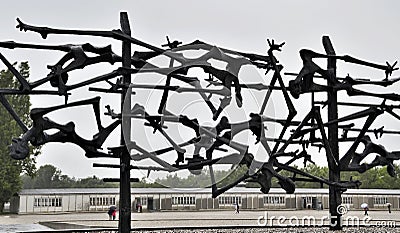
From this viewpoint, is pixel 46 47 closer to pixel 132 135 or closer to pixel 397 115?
pixel 132 135

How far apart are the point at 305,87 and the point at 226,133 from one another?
1515 millimetres

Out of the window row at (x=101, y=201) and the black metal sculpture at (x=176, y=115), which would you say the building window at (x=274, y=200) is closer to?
the window row at (x=101, y=201)

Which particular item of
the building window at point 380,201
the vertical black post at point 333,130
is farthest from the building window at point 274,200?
the vertical black post at point 333,130

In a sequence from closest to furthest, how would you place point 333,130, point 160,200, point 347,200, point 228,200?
point 333,130 < point 160,200 < point 228,200 < point 347,200

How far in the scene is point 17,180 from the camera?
35.5 metres

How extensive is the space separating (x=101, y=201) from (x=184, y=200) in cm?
557

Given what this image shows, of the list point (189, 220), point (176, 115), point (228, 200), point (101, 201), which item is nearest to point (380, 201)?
point (228, 200)

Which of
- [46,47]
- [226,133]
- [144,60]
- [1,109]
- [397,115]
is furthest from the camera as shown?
[1,109]

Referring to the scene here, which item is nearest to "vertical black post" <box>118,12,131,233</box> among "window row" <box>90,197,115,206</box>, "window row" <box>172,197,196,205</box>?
"window row" <box>172,197,196,205</box>

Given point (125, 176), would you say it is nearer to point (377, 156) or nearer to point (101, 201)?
point (377, 156)

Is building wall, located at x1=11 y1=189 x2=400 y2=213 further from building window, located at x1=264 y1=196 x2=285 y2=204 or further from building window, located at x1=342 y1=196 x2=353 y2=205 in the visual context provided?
building window, located at x1=342 y1=196 x2=353 y2=205

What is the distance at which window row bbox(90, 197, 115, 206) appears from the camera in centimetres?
3778

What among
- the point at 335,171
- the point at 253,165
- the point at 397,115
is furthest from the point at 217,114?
the point at 397,115

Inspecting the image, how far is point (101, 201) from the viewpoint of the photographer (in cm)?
3806
